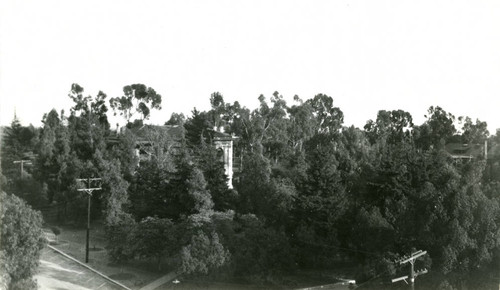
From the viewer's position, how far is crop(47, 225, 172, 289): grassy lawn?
22625mm

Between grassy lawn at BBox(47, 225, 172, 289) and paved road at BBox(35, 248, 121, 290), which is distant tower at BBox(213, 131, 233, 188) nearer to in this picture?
grassy lawn at BBox(47, 225, 172, 289)

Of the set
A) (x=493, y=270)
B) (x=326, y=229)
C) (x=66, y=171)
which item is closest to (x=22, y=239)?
(x=326, y=229)

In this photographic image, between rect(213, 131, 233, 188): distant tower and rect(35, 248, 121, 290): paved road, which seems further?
rect(213, 131, 233, 188): distant tower

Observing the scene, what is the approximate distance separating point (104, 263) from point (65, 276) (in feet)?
14.2

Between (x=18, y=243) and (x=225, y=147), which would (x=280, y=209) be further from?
(x=225, y=147)

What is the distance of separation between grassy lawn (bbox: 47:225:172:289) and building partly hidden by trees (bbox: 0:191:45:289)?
8112 mm

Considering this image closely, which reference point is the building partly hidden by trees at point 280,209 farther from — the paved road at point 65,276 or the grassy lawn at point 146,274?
the paved road at point 65,276

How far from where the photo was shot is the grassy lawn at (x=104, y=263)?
2262 centimetres

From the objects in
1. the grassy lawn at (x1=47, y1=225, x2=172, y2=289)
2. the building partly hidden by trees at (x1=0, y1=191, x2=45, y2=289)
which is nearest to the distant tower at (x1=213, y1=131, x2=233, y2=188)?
the grassy lawn at (x1=47, y1=225, x2=172, y2=289)

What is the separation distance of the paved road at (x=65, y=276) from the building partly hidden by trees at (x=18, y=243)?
4945 millimetres

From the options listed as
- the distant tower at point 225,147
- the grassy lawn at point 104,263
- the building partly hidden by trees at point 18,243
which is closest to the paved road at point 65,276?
the grassy lawn at point 104,263

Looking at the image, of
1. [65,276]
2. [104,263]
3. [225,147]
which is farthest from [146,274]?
[225,147]

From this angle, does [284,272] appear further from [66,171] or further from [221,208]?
[66,171]

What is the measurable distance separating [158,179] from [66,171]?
7.84 metres
